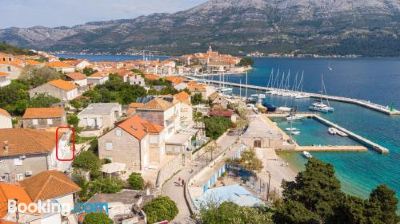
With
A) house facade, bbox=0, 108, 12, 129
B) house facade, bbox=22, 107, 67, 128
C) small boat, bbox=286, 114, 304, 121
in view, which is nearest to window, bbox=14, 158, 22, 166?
house facade, bbox=0, 108, 12, 129

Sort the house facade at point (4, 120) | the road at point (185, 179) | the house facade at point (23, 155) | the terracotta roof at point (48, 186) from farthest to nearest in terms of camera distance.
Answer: the house facade at point (4, 120), the house facade at point (23, 155), the road at point (185, 179), the terracotta roof at point (48, 186)

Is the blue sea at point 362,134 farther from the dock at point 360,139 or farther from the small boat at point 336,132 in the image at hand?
the small boat at point 336,132

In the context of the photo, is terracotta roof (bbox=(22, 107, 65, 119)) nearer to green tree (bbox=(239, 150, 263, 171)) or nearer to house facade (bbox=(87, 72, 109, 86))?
green tree (bbox=(239, 150, 263, 171))

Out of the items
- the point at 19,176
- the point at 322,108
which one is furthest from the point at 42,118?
the point at 322,108

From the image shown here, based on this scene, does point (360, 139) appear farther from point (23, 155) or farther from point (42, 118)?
point (23, 155)

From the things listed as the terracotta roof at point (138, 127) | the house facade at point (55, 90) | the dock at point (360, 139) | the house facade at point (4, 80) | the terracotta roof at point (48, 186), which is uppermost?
the house facade at point (4, 80)

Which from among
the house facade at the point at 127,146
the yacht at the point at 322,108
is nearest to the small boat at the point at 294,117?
the yacht at the point at 322,108

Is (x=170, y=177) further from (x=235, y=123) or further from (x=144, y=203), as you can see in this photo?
(x=235, y=123)
